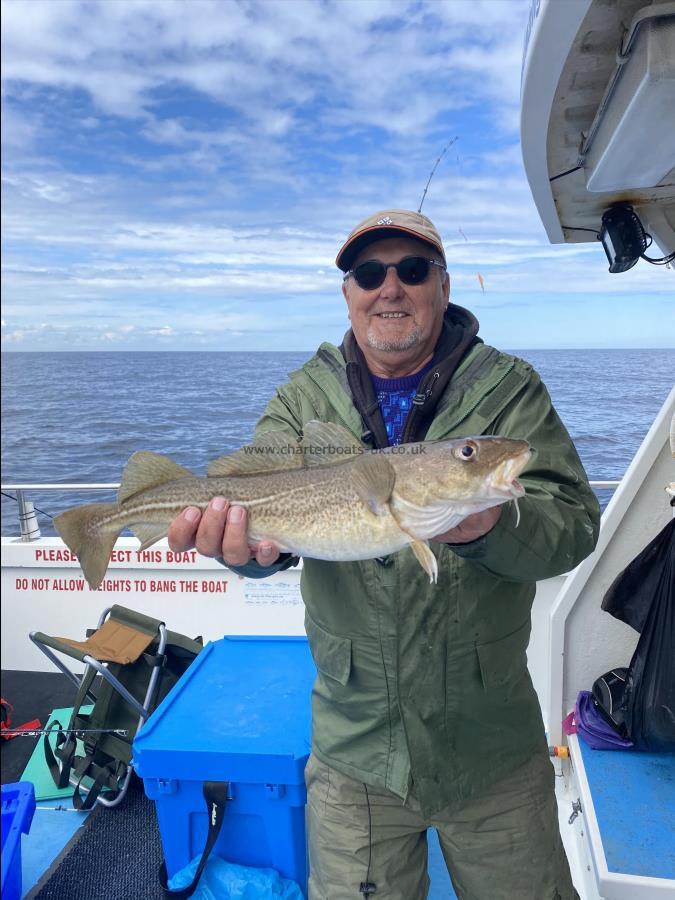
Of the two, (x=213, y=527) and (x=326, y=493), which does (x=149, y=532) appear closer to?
(x=213, y=527)

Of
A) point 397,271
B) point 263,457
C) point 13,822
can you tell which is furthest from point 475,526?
point 13,822

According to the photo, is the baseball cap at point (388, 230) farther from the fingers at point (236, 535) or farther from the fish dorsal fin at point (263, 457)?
the fingers at point (236, 535)

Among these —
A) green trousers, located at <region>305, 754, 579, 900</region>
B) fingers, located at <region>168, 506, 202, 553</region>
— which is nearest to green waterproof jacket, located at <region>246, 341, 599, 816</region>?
green trousers, located at <region>305, 754, 579, 900</region>

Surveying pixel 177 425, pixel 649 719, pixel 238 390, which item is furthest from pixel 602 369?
pixel 649 719

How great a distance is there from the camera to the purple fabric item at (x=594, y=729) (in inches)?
139

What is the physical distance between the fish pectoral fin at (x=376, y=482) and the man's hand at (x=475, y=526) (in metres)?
0.24

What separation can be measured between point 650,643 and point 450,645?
139 cm

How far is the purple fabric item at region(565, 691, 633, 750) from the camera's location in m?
3.54

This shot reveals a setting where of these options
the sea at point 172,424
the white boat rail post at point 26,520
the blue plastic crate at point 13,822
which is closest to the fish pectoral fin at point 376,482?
the blue plastic crate at point 13,822

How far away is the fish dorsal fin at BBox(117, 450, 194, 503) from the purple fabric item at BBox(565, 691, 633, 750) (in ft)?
9.03

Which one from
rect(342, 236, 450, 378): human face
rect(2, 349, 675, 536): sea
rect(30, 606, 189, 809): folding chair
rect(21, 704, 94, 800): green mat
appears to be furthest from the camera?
rect(2, 349, 675, 536): sea

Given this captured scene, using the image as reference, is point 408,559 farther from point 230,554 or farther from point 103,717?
point 103,717

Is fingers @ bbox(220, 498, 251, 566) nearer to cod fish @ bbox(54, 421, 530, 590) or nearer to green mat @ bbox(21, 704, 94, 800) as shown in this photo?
cod fish @ bbox(54, 421, 530, 590)

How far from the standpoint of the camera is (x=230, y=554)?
2.48 meters
